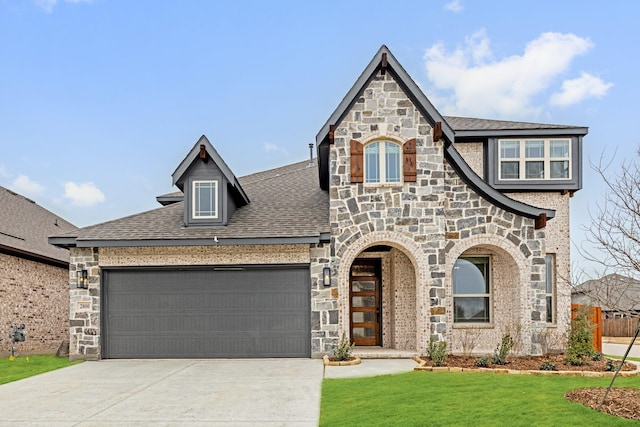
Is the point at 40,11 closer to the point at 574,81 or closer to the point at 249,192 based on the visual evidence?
the point at 249,192

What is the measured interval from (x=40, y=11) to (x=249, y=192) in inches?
370

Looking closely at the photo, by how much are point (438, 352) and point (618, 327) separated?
22661 millimetres

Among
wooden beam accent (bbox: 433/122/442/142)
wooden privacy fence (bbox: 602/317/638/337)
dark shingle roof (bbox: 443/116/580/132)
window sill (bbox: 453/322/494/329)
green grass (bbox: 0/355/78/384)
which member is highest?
dark shingle roof (bbox: 443/116/580/132)

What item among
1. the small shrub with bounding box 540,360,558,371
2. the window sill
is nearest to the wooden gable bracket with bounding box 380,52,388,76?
the window sill

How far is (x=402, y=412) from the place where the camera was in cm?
776

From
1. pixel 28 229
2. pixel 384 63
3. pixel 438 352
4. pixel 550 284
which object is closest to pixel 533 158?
pixel 550 284

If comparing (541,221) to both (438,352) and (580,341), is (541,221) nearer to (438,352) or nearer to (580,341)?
(580,341)

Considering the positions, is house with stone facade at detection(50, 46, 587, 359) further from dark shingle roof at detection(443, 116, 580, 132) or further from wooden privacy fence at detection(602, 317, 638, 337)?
wooden privacy fence at detection(602, 317, 638, 337)

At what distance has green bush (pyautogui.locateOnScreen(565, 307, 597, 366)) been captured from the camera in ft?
40.2

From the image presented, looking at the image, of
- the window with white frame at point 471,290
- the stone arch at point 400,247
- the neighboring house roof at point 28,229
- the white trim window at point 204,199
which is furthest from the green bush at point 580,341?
the neighboring house roof at point 28,229

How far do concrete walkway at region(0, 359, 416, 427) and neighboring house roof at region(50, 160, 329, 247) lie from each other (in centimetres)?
298

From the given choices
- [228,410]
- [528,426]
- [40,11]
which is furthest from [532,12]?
[40,11]

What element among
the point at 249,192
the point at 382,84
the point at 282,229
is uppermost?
the point at 382,84

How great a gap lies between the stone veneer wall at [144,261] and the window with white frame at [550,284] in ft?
22.0
